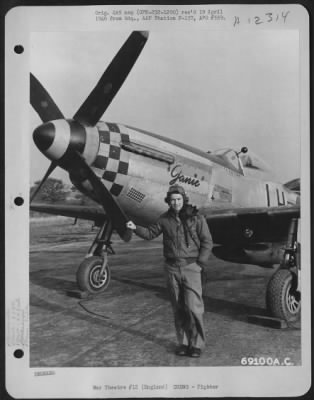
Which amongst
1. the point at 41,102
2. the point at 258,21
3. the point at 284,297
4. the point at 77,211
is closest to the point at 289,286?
the point at 284,297

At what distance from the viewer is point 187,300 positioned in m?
1.35

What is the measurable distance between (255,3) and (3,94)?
1.08m

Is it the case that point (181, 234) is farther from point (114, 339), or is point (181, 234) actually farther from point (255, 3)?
point (255, 3)

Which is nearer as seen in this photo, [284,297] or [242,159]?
[284,297]

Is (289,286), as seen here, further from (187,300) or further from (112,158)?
(112,158)

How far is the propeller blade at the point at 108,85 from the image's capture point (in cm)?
141

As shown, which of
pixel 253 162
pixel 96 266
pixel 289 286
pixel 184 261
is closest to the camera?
pixel 184 261

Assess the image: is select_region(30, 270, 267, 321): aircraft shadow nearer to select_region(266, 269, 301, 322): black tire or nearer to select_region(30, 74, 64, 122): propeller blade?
select_region(266, 269, 301, 322): black tire

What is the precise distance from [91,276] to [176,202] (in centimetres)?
58

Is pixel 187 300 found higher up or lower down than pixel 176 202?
lower down

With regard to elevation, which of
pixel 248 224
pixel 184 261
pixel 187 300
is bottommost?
pixel 187 300

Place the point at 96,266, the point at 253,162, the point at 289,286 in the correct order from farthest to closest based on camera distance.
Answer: the point at 96,266, the point at 253,162, the point at 289,286

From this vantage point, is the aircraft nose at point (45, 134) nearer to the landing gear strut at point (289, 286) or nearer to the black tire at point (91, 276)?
the black tire at point (91, 276)

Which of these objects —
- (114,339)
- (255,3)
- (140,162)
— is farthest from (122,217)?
(255,3)
